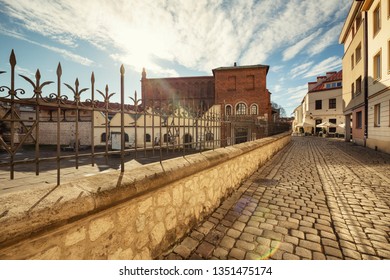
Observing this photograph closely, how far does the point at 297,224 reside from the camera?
3131 mm

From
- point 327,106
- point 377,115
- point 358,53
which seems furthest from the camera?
point 327,106

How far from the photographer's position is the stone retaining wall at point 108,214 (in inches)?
47.3

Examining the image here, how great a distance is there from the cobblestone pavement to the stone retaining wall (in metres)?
0.42

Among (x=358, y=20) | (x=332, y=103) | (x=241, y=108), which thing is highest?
(x=358, y=20)

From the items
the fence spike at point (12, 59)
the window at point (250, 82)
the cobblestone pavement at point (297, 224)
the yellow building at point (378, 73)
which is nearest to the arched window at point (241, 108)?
the window at point (250, 82)

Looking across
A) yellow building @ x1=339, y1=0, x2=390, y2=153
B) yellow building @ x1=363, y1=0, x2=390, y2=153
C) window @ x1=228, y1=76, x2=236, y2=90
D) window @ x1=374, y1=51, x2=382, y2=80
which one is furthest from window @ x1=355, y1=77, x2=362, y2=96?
window @ x1=228, y1=76, x2=236, y2=90

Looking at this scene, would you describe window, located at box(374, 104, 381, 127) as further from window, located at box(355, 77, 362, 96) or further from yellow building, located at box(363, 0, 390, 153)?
window, located at box(355, 77, 362, 96)

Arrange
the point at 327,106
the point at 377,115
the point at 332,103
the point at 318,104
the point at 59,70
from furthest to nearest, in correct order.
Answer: the point at 318,104
the point at 327,106
the point at 332,103
the point at 377,115
the point at 59,70

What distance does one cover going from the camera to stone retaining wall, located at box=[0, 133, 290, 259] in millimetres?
1202

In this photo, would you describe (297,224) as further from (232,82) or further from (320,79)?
(320,79)

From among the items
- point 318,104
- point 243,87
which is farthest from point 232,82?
point 318,104

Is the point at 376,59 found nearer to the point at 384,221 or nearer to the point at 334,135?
the point at 384,221

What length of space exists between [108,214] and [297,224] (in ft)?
9.64

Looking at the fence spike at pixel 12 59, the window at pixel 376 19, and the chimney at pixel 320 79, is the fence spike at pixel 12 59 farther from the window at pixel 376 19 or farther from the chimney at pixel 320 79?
the chimney at pixel 320 79
